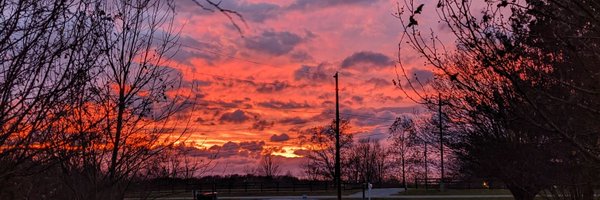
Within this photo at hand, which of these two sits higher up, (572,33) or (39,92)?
(572,33)

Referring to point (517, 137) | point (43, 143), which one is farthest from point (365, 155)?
point (43, 143)

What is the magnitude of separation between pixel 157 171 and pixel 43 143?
3722 millimetres

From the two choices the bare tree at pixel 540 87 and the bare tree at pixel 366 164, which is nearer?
the bare tree at pixel 540 87

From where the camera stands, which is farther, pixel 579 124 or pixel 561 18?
pixel 579 124

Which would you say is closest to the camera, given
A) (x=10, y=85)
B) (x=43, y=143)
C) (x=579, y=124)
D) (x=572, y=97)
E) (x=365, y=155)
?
(x=10, y=85)

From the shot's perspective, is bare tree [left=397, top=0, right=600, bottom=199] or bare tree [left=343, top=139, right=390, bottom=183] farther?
bare tree [left=343, top=139, right=390, bottom=183]

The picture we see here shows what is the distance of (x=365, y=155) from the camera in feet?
249

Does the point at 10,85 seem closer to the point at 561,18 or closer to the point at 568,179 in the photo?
the point at 561,18

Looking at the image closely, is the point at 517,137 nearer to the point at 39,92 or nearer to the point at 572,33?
the point at 572,33

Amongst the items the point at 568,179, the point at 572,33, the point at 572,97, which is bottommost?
the point at 568,179

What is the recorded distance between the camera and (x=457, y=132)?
1609 cm

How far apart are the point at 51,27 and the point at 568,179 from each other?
711 centimetres

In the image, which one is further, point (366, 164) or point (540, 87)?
point (366, 164)

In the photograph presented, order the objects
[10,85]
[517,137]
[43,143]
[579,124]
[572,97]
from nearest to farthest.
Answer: [10,85] < [572,97] < [43,143] < [579,124] < [517,137]
